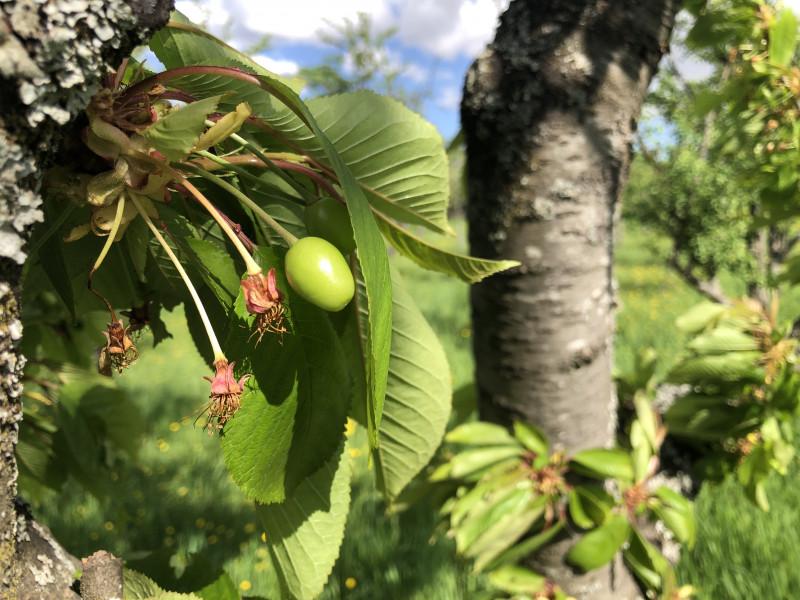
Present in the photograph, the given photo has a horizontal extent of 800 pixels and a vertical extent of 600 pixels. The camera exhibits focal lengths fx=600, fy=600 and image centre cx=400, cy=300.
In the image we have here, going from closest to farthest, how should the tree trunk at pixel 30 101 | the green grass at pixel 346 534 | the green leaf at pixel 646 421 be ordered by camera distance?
the tree trunk at pixel 30 101
the green leaf at pixel 646 421
the green grass at pixel 346 534

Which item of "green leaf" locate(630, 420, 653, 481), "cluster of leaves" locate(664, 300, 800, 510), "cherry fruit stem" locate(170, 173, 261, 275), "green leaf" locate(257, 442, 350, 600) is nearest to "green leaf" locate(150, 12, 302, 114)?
"cherry fruit stem" locate(170, 173, 261, 275)

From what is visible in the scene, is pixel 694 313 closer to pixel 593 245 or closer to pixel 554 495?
pixel 593 245

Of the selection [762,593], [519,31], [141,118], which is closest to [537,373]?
[519,31]

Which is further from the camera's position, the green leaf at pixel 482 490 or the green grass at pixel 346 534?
the green grass at pixel 346 534

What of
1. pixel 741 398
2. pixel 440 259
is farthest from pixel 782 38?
pixel 440 259

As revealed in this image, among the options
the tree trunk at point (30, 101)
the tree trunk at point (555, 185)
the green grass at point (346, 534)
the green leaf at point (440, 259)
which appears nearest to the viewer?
the tree trunk at point (30, 101)

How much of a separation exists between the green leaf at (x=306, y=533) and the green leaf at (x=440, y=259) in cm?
23

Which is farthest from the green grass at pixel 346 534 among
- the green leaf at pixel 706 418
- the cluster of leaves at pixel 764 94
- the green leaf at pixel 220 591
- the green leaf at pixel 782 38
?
the green leaf at pixel 782 38

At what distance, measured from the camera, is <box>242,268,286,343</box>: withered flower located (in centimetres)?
46

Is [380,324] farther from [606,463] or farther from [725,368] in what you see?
[725,368]

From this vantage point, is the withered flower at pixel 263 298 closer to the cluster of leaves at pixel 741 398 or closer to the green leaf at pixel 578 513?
the green leaf at pixel 578 513

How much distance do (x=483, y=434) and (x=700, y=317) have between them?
854mm

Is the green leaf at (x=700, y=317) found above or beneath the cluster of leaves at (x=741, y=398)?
above

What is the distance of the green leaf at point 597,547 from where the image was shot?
1245 mm
